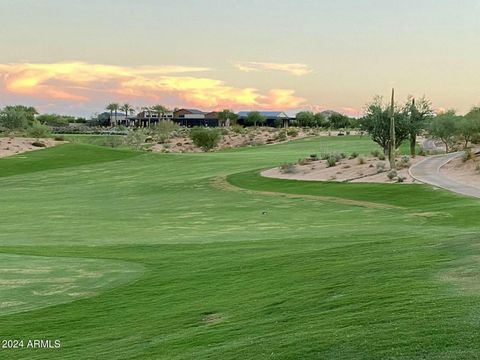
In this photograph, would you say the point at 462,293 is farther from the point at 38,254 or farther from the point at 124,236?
the point at 124,236

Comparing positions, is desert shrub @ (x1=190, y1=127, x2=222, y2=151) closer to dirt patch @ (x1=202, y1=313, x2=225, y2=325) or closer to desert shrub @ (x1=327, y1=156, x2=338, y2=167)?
desert shrub @ (x1=327, y1=156, x2=338, y2=167)

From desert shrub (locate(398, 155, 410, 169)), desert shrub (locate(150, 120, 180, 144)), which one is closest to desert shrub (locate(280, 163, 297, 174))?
desert shrub (locate(398, 155, 410, 169))

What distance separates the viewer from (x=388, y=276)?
14219mm

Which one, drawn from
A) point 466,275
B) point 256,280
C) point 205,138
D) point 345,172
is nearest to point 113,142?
point 205,138

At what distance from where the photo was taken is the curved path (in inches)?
1711

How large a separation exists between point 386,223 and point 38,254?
15505 millimetres

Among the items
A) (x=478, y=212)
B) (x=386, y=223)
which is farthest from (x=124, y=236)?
(x=478, y=212)

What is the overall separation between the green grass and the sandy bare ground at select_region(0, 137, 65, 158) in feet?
182

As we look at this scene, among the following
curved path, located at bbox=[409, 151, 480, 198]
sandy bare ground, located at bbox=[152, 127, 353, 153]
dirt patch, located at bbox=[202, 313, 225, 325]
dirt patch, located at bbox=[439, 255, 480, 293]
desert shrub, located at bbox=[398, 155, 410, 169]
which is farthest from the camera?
sandy bare ground, located at bbox=[152, 127, 353, 153]

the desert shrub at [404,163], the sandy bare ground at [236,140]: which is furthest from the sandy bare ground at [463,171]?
the sandy bare ground at [236,140]

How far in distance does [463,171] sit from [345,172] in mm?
9704

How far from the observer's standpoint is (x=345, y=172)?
59125mm

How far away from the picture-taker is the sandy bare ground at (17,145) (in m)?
95.8

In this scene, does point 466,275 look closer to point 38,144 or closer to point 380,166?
point 380,166
